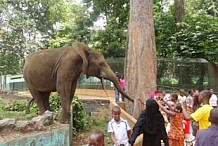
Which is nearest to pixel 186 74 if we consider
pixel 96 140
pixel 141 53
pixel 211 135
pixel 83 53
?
pixel 141 53

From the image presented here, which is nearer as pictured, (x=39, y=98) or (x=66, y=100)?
(x=66, y=100)

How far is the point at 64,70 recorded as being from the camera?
282 inches

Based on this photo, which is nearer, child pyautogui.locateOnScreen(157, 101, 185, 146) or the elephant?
child pyautogui.locateOnScreen(157, 101, 185, 146)

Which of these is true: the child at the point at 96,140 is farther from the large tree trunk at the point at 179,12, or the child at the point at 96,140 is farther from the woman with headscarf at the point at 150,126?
the large tree trunk at the point at 179,12

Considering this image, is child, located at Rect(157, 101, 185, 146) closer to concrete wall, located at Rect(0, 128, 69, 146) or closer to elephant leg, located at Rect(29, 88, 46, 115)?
concrete wall, located at Rect(0, 128, 69, 146)

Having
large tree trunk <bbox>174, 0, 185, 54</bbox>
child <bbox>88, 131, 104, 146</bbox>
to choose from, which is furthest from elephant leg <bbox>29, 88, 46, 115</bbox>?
large tree trunk <bbox>174, 0, 185, 54</bbox>

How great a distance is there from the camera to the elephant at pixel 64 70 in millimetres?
7184

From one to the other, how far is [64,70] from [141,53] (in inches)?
156

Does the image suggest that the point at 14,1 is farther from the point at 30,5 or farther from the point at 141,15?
the point at 141,15

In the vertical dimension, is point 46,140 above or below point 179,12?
below

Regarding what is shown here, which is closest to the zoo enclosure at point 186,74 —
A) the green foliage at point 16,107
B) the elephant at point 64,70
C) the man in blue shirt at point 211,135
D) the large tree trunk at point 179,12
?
the large tree trunk at point 179,12

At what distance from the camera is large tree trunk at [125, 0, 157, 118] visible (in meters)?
10.5

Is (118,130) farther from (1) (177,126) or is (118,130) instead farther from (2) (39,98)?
(2) (39,98)

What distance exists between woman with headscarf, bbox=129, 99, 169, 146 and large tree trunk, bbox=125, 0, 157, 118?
5.44m
